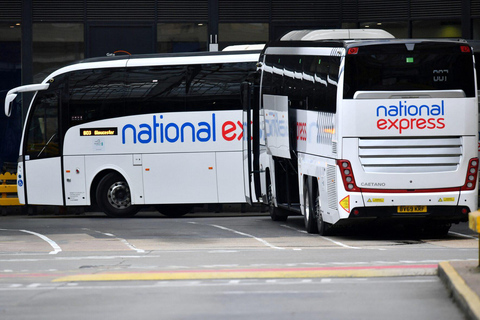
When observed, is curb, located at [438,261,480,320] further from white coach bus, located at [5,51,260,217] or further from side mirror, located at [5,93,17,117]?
side mirror, located at [5,93,17,117]

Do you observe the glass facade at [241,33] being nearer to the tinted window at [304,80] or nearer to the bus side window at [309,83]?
the tinted window at [304,80]

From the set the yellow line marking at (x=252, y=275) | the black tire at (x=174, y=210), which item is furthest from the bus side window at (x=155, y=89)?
the yellow line marking at (x=252, y=275)

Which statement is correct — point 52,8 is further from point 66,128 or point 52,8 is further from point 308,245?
point 308,245

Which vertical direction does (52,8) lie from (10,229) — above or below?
above

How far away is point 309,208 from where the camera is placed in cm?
1995

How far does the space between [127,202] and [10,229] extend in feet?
15.3

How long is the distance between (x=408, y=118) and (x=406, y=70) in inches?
31.2

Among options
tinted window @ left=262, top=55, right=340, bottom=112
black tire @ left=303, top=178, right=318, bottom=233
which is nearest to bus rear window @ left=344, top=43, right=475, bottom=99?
tinted window @ left=262, top=55, right=340, bottom=112

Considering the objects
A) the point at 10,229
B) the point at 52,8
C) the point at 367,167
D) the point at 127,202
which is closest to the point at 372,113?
the point at 367,167

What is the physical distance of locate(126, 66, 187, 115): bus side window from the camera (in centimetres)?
2625

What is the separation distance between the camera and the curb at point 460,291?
9211 millimetres

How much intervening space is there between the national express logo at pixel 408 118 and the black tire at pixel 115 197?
10.2m

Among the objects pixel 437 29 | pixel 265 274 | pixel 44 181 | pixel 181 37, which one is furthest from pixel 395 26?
pixel 265 274

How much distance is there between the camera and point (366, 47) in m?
17.8
